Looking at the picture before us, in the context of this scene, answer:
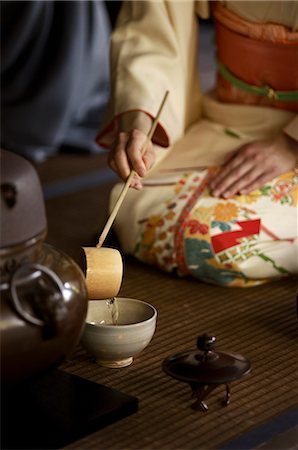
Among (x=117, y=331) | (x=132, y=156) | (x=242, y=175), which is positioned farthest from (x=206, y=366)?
(x=242, y=175)

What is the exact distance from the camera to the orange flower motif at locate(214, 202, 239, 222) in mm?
2738

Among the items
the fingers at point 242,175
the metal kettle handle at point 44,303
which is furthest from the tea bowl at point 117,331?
the fingers at point 242,175

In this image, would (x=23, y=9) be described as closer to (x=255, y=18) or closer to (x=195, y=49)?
(x=195, y=49)

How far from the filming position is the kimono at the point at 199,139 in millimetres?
2744

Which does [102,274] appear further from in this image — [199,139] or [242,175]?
[199,139]

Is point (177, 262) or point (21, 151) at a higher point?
point (177, 262)

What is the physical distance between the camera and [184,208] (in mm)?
2805

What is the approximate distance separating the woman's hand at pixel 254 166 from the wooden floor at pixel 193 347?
0.30 meters

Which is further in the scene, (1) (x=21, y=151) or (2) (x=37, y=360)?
(1) (x=21, y=151)

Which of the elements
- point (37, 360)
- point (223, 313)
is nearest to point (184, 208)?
point (223, 313)

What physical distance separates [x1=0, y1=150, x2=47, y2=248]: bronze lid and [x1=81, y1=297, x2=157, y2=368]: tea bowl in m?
0.34

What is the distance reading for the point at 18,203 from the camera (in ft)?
5.67

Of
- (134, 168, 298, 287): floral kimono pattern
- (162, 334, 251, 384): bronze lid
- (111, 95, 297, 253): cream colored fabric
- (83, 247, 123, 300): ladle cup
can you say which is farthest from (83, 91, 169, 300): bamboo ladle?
(111, 95, 297, 253): cream colored fabric

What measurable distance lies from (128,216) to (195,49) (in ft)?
2.08
